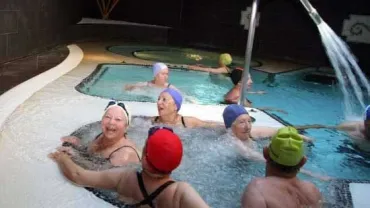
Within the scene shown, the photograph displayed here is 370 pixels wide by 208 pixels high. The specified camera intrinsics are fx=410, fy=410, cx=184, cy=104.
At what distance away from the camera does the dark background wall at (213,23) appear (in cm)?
1005

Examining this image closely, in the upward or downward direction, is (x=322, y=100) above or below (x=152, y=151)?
below

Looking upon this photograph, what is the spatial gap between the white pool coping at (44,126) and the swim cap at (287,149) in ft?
3.61

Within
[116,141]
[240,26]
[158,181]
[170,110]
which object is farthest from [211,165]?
[240,26]

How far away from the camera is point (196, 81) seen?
8.23m

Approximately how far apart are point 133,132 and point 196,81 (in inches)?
161

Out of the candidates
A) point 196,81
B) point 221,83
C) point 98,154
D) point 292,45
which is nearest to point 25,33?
point 196,81

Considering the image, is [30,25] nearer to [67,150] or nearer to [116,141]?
[67,150]

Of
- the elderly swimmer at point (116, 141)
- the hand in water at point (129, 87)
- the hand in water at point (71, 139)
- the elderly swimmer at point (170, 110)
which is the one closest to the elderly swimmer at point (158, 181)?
the elderly swimmer at point (116, 141)

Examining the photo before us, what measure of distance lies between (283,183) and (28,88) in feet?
11.5

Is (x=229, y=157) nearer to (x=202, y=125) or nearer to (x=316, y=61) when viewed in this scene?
(x=202, y=125)

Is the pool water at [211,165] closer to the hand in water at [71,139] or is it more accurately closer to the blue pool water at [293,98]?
the blue pool water at [293,98]

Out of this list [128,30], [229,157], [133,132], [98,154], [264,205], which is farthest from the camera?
[128,30]

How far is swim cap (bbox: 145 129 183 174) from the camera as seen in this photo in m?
2.22

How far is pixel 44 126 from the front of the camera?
3.83m
